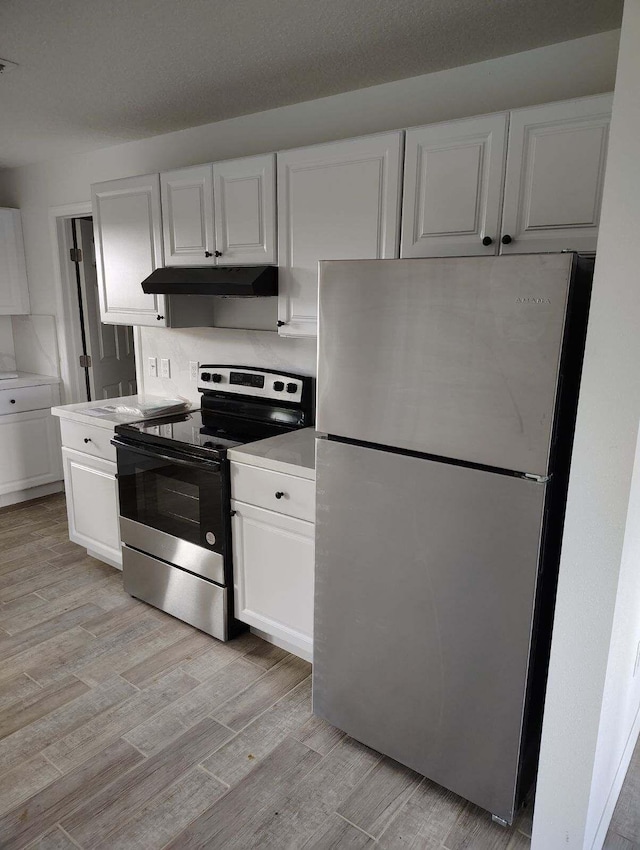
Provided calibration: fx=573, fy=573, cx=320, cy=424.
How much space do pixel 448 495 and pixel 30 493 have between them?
377 centimetres

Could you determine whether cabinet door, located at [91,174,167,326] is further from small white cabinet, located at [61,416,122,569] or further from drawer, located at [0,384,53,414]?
drawer, located at [0,384,53,414]

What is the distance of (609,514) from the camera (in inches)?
51.5

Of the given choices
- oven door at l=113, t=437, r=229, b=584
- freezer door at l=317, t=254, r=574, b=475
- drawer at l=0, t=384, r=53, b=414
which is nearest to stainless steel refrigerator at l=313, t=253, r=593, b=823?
freezer door at l=317, t=254, r=574, b=475

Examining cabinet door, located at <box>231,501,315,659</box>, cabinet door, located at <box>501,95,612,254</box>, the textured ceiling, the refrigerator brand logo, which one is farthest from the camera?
cabinet door, located at <box>231,501,315,659</box>

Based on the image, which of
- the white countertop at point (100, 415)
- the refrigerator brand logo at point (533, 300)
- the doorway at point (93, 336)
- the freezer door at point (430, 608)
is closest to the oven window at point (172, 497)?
the white countertop at point (100, 415)

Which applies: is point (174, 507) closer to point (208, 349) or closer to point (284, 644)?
point (284, 644)

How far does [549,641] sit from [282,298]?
168 centimetres

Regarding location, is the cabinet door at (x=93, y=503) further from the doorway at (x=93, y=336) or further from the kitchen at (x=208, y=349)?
the doorway at (x=93, y=336)

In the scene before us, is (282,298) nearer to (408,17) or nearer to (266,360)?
(266,360)

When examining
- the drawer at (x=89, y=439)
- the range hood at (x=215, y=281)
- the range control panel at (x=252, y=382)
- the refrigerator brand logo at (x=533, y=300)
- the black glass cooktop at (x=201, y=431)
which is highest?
the range hood at (x=215, y=281)

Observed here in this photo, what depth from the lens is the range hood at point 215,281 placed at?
244 centimetres

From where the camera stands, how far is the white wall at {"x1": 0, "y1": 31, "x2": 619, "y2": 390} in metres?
2.02

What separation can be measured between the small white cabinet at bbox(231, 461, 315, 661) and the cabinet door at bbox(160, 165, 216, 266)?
1.10 meters

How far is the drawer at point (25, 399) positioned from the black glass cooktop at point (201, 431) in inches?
66.6
